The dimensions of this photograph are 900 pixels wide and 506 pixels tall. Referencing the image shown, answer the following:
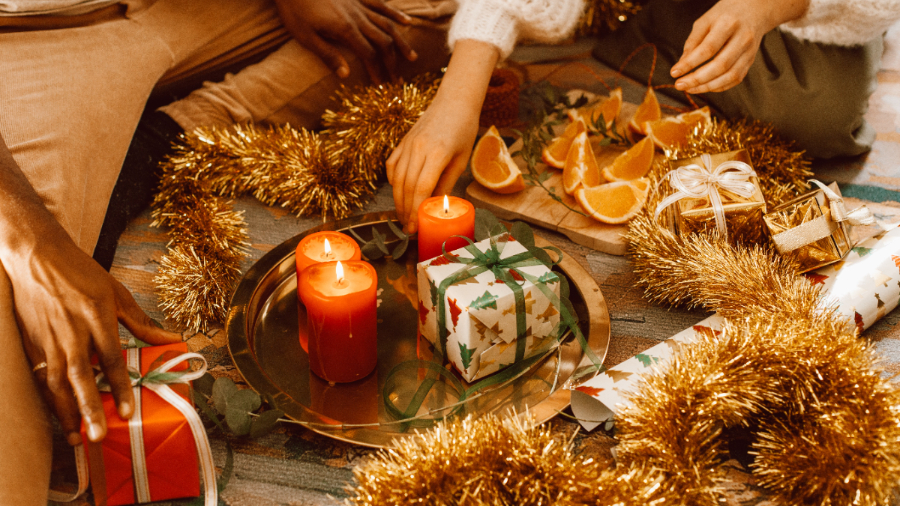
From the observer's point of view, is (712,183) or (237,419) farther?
(712,183)

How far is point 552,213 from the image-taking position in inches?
44.3

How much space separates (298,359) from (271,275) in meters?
0.17

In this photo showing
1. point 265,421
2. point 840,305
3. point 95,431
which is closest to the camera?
point 95,431

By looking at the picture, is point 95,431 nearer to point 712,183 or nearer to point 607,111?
point 712,183

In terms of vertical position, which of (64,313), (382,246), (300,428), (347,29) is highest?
(347,29)

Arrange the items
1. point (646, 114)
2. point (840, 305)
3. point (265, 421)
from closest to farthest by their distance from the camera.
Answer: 1. point (265, 421)
2. point (840, 305)
3. point (646, 114)

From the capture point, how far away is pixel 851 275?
2.78 ft

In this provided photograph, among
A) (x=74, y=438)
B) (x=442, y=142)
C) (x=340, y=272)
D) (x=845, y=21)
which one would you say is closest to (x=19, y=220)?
(x=74, y=438)

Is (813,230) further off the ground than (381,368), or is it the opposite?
(813,230)

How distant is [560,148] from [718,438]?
2.21ft

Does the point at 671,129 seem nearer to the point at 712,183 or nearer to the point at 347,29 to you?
the point at 712,183

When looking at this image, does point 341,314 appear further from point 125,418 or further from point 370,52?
point 370,52

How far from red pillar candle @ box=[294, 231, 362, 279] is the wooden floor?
0.19 meters

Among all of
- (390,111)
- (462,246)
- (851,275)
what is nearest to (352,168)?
(390,111)
